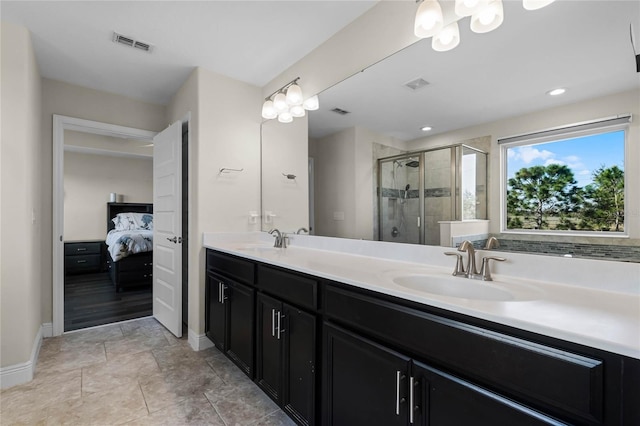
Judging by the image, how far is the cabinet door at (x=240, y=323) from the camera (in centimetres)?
195

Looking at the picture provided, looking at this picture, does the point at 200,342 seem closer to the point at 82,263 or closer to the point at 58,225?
the point at 58,225

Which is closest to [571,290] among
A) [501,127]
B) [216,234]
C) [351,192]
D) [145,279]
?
[501,127]

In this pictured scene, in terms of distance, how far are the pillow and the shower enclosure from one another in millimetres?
6114

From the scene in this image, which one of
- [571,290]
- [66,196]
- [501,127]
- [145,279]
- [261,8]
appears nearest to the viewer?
[571,290]

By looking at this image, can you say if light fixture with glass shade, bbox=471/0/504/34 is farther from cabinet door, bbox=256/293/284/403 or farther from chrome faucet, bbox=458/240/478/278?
cabinet door, bbox=256/293/284/403

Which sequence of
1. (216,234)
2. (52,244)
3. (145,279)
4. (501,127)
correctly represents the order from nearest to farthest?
(501,127) < (216,234) < (52,244) < (145,279)

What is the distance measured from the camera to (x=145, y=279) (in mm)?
4707

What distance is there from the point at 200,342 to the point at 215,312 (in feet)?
1.41

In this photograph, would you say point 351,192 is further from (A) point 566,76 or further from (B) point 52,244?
(B) point 52,244

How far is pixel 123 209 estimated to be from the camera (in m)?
6.75

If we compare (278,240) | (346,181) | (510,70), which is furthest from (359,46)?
(278,240)

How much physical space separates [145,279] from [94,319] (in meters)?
1.39

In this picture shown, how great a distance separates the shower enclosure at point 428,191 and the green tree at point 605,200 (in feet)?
1.22

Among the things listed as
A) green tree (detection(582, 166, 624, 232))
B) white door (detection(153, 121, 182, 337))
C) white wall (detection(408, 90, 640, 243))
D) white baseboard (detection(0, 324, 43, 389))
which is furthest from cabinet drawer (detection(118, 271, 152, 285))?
green tree (detection(582, 166, 624, 232))
